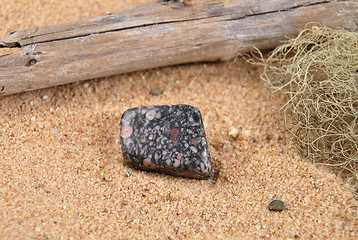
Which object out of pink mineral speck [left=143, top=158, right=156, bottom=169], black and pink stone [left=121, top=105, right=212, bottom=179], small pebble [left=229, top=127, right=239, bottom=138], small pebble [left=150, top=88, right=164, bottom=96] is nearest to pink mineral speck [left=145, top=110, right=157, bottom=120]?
black and pink stone [left=121, top=105, right=212, bottom=179]

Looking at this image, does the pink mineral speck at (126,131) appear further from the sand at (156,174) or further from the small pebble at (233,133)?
the small pebble at (233,133)

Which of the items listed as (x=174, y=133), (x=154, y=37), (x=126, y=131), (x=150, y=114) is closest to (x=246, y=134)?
(x=174, y=133)

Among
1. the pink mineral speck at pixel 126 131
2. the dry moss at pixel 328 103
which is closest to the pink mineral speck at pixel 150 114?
the pink mineral speck at pixel 126 131

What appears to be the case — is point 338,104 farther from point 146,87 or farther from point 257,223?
point 146,87

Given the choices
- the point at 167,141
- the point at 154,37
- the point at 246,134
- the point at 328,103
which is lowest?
the point at 246,134

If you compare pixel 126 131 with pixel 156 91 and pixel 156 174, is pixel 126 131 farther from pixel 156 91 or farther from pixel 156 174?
pixel 156 91

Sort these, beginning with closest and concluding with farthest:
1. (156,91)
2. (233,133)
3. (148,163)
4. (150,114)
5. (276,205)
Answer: (276,205) → (148,163) → (150,114) → (233,133) → (156,91)

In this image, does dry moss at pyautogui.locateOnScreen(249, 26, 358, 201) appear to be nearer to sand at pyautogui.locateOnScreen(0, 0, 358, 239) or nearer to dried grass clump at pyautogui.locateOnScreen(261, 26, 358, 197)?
dried grass clump at pyautogui.locateOnScreen(261, 26, 358, 197)
